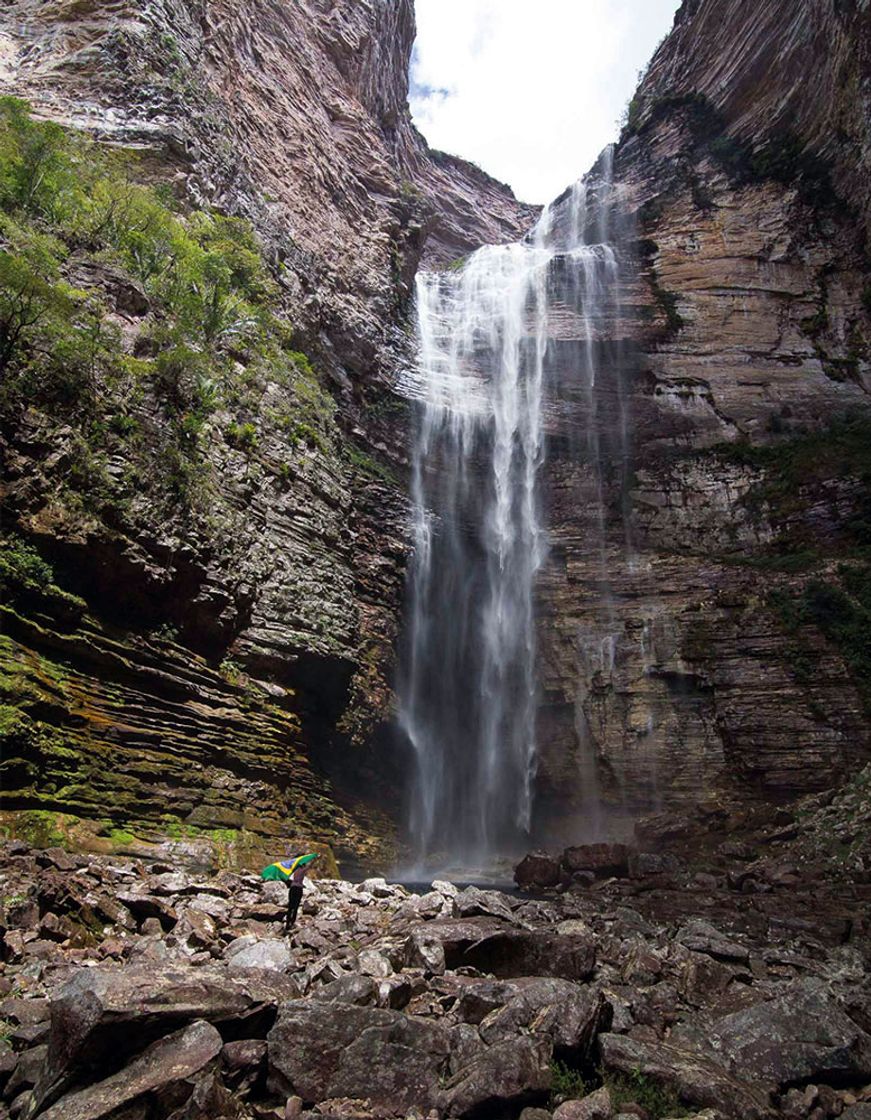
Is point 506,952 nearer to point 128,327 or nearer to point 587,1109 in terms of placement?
point 587,1109

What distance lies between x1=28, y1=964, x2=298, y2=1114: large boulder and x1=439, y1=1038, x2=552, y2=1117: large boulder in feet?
4.25

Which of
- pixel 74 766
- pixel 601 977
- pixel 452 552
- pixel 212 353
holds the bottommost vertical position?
pixel 601 977

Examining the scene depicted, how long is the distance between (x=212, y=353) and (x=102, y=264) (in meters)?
2.61

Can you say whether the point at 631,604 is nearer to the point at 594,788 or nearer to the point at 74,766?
the point at 594,788

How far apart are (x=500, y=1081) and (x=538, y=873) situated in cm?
1039

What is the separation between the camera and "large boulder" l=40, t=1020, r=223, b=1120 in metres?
3.18

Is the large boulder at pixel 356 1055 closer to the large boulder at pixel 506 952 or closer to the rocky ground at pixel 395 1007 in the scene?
the rocky ground at pixel 395 1007

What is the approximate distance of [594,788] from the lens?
→ 17.8m

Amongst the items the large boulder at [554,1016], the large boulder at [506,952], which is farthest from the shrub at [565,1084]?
the large boulder at [506,952]

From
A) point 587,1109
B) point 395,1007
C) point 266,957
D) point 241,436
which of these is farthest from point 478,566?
point 587,1109

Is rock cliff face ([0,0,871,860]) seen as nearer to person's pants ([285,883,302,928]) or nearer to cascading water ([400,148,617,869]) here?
cascading water ([400,148,617,869])

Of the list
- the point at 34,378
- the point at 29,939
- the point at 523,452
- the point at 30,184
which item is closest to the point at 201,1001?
the point at 29,939

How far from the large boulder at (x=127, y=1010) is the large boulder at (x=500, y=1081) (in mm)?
1296

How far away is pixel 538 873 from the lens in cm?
1338
